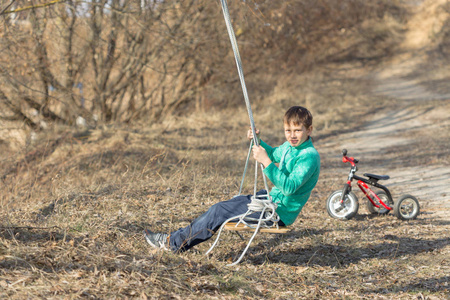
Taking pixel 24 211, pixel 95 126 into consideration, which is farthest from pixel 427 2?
pixel 24 211

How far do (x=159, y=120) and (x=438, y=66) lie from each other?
16.7m

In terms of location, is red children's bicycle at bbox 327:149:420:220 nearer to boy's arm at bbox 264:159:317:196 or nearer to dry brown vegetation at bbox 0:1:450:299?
dry brown vegetation at bbox 0:1:450:299

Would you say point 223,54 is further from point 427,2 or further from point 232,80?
point 427,2

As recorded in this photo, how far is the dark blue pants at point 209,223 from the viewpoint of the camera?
13.9 feet

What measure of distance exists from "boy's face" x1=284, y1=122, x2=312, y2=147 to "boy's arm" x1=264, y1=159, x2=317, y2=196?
0.20 meters

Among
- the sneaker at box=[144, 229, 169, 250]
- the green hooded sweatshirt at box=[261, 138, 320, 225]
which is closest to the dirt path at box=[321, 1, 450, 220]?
the green hooded sweatshirt at box=[261, 138, 320, 225]

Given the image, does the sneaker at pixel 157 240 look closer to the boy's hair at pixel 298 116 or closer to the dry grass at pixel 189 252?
the dry grass at pixel 189 252

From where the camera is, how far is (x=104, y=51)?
45.6 feet

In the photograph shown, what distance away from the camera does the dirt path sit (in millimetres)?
8414

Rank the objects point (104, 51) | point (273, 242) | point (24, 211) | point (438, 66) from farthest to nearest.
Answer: point (438, 66) → point (104, 51) → point (24, 211) → point (273, 242)

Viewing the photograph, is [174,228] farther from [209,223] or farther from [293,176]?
[293,176]

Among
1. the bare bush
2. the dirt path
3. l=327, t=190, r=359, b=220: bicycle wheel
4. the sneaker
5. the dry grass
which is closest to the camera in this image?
the dry grass

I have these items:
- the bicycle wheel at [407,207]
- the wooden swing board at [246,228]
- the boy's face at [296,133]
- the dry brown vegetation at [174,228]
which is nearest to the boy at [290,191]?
the boy's face at [296,133]

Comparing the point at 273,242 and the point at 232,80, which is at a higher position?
the point at 232,80
